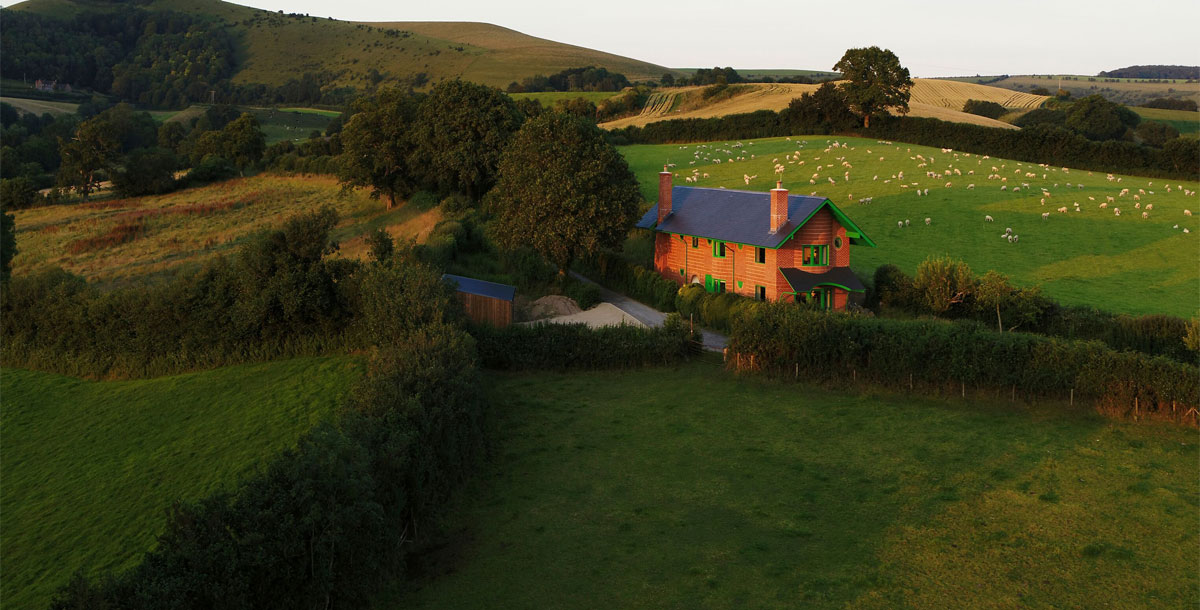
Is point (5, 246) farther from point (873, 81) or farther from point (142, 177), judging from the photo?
point (873, 81)

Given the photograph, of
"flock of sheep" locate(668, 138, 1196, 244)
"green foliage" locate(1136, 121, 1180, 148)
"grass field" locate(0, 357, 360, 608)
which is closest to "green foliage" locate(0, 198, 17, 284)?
"grass field" locate(0, 357, 360, 608)

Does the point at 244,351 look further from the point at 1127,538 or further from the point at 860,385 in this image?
the point at 1127,538

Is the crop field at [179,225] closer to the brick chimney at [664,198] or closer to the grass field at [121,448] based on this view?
the brick chimney at [664,198]

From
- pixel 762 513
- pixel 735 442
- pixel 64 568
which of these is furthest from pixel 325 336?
pixel 762 513

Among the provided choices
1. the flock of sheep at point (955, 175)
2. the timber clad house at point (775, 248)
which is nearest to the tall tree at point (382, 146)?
the flock of sheep at point (955, 175)

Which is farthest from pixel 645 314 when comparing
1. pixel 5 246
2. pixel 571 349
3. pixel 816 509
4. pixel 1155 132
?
pixel 1155 132

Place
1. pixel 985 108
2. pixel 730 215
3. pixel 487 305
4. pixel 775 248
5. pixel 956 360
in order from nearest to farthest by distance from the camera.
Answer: pixel 956 360, pixel 487 305, pixel 775 248, pixel 730 215, pixel 985 108

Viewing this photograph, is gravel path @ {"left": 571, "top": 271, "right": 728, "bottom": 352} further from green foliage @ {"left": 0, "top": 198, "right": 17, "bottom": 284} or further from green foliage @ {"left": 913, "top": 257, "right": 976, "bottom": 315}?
green foliage @ {"left": 0, "top": 198, "right": 17, "bottom": 284}
